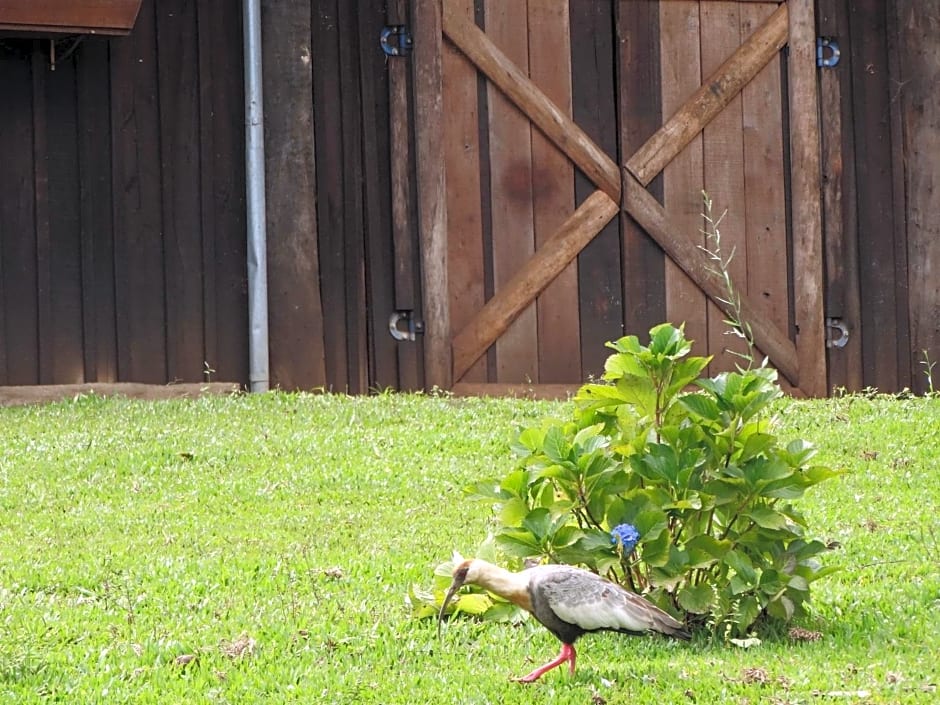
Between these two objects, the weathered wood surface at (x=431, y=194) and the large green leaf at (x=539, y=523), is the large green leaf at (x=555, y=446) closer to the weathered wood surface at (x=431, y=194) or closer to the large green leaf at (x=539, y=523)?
the large green leaf at (x=539, y=523)

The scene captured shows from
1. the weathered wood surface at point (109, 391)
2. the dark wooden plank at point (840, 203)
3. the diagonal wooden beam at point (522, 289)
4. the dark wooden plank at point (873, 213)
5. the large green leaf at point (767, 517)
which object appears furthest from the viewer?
the dark wooden plank at point (873, 213)

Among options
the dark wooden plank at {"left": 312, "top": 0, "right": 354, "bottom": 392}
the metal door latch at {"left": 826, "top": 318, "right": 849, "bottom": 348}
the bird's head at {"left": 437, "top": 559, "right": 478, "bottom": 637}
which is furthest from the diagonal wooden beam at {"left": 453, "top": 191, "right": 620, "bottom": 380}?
the bird's head at {"left": 437, "top": 559, "right": 478, "bottom": 637}

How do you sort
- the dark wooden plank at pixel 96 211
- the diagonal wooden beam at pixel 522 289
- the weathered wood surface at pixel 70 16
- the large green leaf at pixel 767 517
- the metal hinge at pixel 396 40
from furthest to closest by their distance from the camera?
the diagonal wooden beam at pixel 522 289 → the metal hinge at pixel 396 40 → the dark wooden plank at pixel 96 211 → the weathered wood surface at pixel 70 16 → the large green leaf at pixel 767 517

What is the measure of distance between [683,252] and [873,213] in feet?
5.20

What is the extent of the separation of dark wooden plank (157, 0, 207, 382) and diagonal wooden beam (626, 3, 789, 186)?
3176 mm

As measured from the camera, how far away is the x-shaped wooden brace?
10.5m

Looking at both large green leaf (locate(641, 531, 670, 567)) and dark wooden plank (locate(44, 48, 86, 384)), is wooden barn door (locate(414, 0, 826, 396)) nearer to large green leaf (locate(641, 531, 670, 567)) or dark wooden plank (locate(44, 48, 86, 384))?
dark wooden plank (locate(44, 48, 86, 384))

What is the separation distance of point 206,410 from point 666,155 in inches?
157

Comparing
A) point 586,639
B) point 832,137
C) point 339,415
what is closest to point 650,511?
point 586,639

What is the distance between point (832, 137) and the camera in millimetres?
11016

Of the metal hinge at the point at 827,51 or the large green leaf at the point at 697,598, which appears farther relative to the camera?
the metal hinge at the point at 827,51

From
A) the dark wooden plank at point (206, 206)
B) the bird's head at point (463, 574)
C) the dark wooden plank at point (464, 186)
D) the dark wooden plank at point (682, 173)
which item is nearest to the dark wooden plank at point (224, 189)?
the dark wooden plank at point (206, 206)

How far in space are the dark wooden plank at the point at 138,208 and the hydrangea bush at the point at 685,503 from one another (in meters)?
5.48

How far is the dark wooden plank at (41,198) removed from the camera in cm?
983
